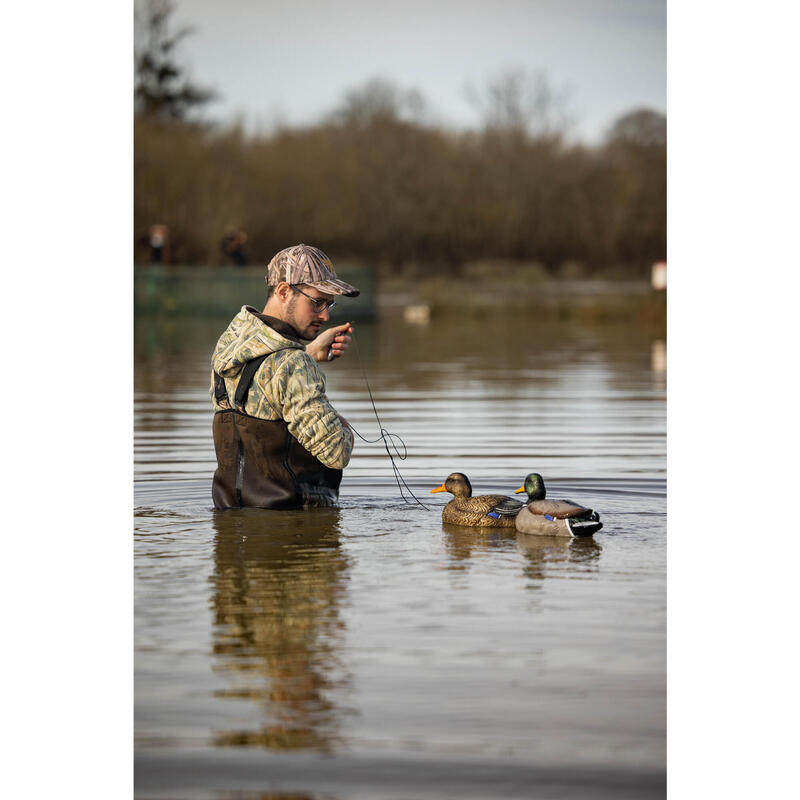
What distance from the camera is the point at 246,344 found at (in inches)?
293

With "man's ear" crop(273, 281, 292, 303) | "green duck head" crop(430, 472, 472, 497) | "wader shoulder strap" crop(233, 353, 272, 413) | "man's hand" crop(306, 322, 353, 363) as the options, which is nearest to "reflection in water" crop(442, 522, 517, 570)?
"green duck head" crop(430, 472, 472, 497)

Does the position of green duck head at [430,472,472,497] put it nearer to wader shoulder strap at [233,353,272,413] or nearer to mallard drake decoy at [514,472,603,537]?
mallard drake decoy at [514,472,603,537]

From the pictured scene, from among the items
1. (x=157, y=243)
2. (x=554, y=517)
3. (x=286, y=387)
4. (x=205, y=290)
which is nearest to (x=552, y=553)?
(x=554, y=517)

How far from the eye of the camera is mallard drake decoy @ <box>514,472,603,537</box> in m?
7.08

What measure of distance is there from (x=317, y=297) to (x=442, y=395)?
764 cm

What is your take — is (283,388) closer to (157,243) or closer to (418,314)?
(418,314)

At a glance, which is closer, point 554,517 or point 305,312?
point 554,517

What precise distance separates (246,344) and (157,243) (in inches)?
1165

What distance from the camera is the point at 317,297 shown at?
748 centimetres

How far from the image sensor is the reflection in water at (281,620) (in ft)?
14.9

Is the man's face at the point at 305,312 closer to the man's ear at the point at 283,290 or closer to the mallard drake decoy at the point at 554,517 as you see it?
A: the man's ear at the point at 283,290

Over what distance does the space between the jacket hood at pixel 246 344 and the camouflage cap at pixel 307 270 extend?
24 cm
